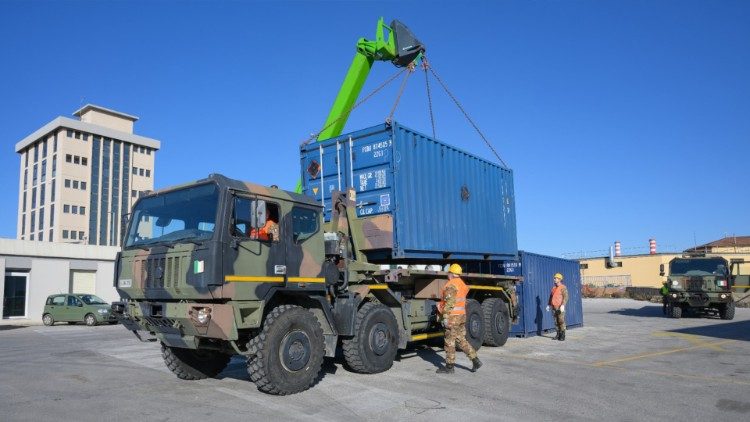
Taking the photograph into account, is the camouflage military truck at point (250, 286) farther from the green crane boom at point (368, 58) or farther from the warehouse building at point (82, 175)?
the warehouse building at point (82, 175)

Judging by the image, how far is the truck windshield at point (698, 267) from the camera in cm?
2034

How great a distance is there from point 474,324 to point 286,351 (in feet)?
17.4

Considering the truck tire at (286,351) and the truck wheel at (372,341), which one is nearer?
the truck tire at (286,351)

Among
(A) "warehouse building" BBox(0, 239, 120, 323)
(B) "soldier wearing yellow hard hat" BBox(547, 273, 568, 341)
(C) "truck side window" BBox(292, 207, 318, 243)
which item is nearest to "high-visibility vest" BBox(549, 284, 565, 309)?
(B) "soldier wearing yellow hard hat" BBox(547, 273, 568, 341)

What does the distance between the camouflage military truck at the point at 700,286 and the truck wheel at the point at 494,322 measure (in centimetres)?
1167

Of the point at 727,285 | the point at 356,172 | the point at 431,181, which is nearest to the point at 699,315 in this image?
the point at 727,285

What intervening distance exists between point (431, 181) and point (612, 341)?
22.0 feet

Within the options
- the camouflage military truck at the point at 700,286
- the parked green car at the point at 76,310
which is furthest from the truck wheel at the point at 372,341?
the parked green car at the point at 76,310

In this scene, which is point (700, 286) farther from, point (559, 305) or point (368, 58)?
point (368, 58)

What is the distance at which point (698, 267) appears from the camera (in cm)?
2070

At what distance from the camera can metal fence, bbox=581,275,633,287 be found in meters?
54.1

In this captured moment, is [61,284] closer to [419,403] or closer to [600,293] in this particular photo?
[419,403]

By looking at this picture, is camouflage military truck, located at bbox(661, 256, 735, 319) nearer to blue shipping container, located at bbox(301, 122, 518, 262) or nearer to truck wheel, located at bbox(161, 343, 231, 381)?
blue shipping container, located at bbox(301, 122, 518, 262)

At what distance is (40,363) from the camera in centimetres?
1052
